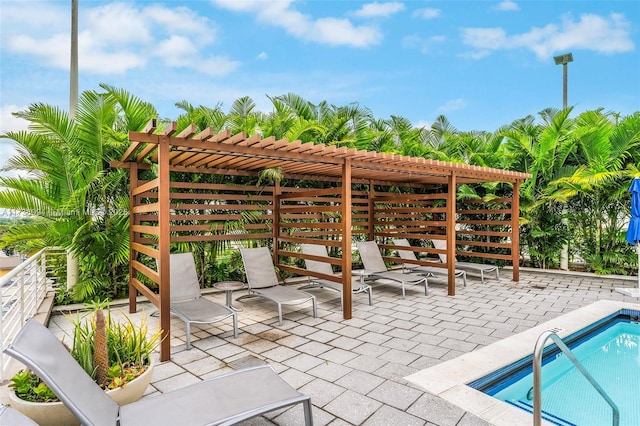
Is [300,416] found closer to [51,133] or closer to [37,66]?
[51,133]

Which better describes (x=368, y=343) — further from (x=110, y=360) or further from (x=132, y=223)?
(x=132, y=223)

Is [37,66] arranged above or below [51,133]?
above

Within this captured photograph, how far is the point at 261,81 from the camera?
23.2 m

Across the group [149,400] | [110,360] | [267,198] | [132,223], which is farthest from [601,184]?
[110,360]

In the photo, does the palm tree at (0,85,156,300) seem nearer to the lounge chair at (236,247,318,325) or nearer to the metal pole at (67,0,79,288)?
the metal pole at (67,0,79,288)

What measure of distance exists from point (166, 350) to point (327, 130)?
6481 mm

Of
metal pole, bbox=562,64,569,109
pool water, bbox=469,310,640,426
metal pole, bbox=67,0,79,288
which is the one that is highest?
metal pole, bbox=562,64,569,109

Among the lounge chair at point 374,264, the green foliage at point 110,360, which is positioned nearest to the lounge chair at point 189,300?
the green foliage at point 110,360

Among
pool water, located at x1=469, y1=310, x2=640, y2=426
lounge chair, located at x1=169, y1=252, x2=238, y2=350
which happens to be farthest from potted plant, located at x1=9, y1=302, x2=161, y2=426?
pool water, located at x1=469, y1=310, x2=640, y2=426

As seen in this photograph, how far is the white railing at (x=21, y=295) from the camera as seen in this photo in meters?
3.54

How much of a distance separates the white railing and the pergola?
134 centimetres

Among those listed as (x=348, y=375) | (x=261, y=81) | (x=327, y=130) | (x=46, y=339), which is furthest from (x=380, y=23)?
(x=46, y=339)

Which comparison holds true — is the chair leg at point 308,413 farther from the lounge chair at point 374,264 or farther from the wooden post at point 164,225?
the lounge chair at point 374,264

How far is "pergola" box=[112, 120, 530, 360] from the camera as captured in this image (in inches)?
192
